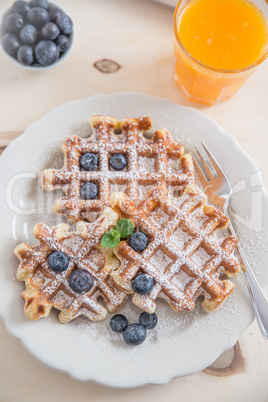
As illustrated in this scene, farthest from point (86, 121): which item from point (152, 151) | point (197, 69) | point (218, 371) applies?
point (218, 371)

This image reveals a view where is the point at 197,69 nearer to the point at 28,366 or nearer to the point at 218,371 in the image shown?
the point at 218,371

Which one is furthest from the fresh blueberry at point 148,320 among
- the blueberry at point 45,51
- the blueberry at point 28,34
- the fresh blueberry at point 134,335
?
the blueberry at point 28,34

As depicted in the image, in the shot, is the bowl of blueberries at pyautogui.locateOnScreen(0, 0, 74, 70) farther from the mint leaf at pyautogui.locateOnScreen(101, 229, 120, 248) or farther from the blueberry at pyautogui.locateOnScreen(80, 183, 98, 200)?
the mint leaf at pyautogui.locateOnScreen(101, 229, 120, 248)

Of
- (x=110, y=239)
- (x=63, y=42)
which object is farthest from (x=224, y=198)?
(x=63, y=42)

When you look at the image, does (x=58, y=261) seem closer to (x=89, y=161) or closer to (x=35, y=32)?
(x=89, y=161)

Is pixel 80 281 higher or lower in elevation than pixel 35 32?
lower

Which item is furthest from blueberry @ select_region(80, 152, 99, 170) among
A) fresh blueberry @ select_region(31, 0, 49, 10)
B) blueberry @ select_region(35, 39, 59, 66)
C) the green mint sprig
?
fresh blueberry @ select_region(31, 0, 49, 10)

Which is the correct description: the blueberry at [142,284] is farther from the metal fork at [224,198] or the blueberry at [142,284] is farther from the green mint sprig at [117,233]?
the metal fork at [224,198]

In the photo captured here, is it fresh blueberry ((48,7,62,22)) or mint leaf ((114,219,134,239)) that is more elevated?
fresh blueberry ((48,7,62,22))
